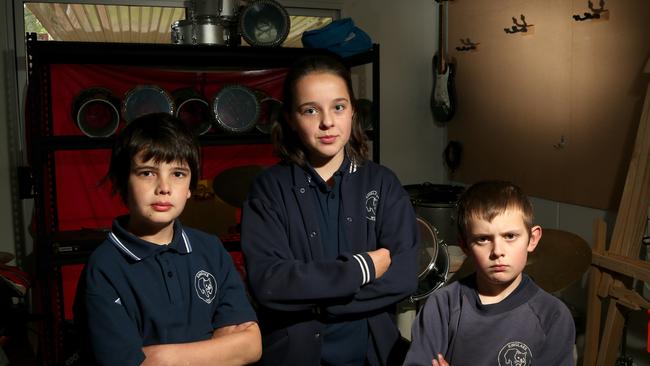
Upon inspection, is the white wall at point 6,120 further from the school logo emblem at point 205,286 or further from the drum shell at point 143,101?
the school logo emblem at point 205,286

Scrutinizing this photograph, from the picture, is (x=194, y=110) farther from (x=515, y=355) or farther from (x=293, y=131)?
(x=515, y=355)

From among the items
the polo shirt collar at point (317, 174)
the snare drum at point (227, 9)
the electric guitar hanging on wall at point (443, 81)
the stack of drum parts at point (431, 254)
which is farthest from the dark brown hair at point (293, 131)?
the electric guitar hanging on wall at point (443, 81)

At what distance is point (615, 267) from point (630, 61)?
98cm

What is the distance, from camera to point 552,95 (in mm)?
3562

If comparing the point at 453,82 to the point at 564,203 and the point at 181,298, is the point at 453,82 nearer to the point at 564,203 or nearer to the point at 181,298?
the point at 564,203

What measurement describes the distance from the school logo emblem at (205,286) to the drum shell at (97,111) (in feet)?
6.49

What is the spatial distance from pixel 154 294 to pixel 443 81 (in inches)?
141

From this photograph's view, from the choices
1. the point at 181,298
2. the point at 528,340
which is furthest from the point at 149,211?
the point at 528,340

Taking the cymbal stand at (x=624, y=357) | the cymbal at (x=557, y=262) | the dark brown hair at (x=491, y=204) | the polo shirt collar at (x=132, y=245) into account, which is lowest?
the cymbal stand at (x=624, y=357)

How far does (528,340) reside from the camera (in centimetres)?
153

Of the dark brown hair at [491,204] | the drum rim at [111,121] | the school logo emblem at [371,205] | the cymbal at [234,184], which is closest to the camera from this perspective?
the dark brown hair at [491,204]

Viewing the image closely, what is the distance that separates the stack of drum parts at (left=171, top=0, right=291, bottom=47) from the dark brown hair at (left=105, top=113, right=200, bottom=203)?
2060mm

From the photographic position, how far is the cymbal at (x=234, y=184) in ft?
12.4

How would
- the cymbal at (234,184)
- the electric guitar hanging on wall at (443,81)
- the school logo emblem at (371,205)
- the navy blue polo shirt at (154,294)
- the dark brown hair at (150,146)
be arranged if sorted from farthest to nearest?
the electric guitar hanging on wall at (443,81) < the cymbal at (234,184) < the school logo emblem at (371,205) < the dark brown hair at (150,146) < the navy blue polo shirt at (154,294)
